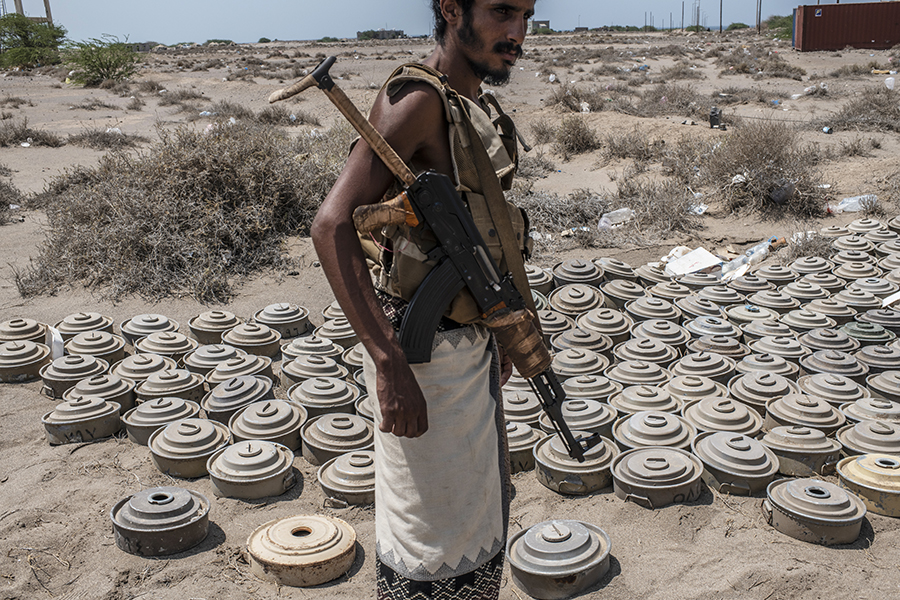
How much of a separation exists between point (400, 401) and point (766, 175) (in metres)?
8.06

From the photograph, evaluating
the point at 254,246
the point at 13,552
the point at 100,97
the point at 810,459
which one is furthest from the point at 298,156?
the point at 100,97

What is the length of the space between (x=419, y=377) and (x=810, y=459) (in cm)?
242

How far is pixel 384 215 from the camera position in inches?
58.8

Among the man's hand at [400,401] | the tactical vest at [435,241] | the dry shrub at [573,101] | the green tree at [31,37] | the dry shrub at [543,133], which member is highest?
the green tree at [31,37]

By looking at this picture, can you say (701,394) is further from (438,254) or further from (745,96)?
(745,96)

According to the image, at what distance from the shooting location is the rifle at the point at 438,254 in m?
1.47

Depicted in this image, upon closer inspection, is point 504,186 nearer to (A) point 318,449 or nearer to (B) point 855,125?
(A) point 318,449

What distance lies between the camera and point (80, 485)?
339 centimetres

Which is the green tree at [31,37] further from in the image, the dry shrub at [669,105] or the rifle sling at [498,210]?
the rifle sling at [498,210]

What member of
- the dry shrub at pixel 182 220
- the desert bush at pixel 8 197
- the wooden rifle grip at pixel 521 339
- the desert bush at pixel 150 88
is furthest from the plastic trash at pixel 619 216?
the desert bush at pixel 150 88

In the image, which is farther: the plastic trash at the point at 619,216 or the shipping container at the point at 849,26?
→ the shipping container at the point at 849,26

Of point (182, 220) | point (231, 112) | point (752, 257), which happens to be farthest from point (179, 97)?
point (752, 257)

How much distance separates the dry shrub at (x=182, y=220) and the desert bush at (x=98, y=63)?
19.5 m

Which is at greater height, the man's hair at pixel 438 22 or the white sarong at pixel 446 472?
the man's hair at pixel 438 22
